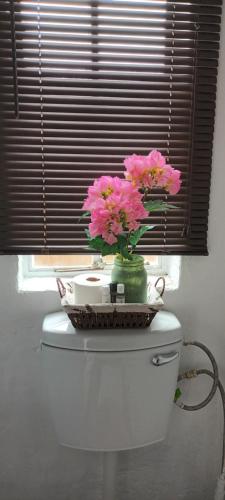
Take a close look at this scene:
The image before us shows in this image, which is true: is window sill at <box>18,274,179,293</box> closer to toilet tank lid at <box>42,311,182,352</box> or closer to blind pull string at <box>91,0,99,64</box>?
toilet tank lid at <box>42,311,182,352</box>

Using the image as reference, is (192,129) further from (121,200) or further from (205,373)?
(205,373)

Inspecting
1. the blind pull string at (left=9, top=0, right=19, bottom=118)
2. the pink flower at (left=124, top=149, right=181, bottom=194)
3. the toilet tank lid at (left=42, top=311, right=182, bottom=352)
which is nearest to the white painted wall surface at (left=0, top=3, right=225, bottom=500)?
the toilet tank lid at (left=42, top=311, right=182, bottom=352)

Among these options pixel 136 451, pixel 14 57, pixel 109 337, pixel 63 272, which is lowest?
pixel 136 451

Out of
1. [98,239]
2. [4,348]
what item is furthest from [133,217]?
[4,348]

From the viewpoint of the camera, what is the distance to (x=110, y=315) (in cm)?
110

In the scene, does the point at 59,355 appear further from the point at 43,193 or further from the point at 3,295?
the point at 43,193

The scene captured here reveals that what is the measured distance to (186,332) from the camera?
135 centimetres

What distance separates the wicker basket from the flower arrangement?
144 mm

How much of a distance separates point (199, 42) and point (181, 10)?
0.09m

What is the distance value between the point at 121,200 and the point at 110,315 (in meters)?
0.30

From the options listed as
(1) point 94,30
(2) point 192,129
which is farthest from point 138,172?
(1) point 94,30

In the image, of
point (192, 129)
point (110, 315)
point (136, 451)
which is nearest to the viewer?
point (110, 315)

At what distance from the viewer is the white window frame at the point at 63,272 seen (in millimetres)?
1312

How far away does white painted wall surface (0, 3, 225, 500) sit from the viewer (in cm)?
128
